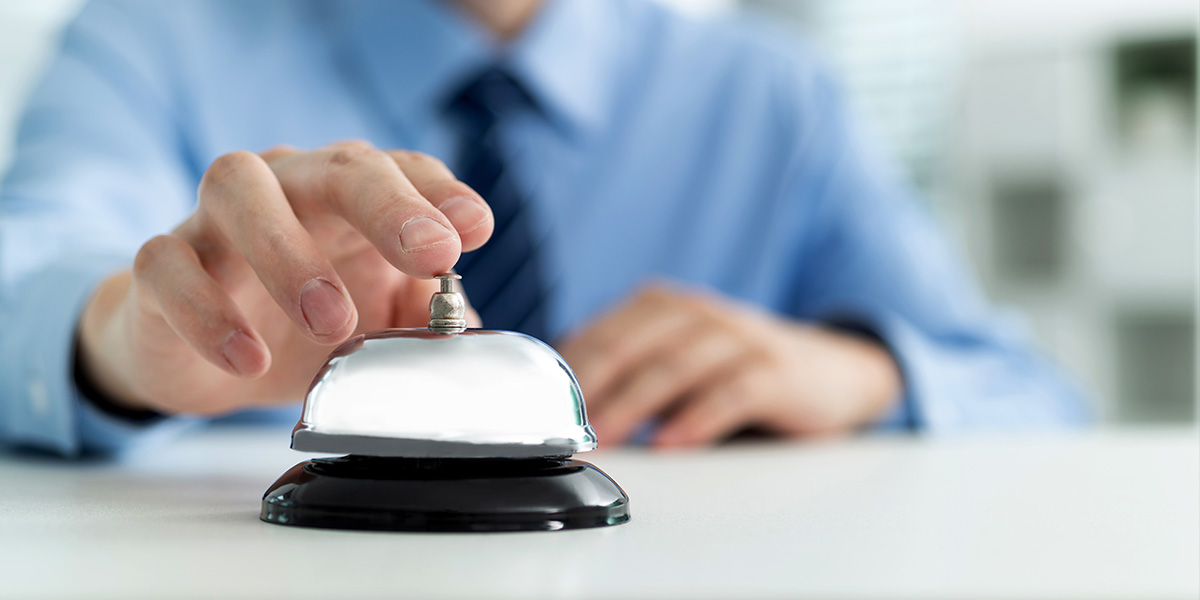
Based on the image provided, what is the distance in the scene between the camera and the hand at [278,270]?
0.38 metres

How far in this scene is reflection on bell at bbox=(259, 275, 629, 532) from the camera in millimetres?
311

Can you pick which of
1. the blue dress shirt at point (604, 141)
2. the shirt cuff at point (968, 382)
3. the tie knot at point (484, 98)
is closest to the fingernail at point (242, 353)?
the blue dress shirt at point (604, 141)

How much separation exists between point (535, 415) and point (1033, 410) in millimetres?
988

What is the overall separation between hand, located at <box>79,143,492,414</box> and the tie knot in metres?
0.66

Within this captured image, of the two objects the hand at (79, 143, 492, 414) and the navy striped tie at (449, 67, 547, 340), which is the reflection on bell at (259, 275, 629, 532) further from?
the navy striped tie at (449, 67, 547, 340)

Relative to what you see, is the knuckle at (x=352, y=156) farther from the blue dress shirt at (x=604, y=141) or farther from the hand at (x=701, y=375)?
the blue dress shirt at (x=604, y=141)

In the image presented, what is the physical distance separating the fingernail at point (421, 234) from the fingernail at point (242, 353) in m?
0.09

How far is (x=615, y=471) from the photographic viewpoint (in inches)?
22.4

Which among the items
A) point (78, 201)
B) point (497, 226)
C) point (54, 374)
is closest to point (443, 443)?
point (54, 374)

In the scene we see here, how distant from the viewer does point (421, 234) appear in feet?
1.19

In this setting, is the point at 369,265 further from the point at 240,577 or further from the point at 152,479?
the point at 240,577

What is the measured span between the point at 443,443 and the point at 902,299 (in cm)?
104

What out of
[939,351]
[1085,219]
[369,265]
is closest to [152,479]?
[369,265]

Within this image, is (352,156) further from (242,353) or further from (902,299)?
(902,299)
